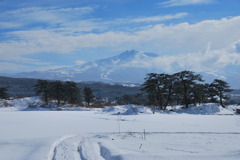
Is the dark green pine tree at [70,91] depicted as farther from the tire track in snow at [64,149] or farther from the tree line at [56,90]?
the tire track in snow at [64,149]

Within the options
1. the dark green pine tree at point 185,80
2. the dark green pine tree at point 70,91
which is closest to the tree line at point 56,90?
the dark green pine tree at point 70,91

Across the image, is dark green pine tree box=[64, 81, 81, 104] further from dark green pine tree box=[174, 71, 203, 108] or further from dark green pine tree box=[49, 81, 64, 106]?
dark green pine tree box=[174, 71, 203, 108]

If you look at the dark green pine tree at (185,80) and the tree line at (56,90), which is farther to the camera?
the tree line at (56,90)

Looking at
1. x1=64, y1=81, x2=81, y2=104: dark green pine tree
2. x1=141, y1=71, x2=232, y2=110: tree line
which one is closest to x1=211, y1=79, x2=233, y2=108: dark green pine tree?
x1=141, y1=71, x2=232, y2=110: tree line

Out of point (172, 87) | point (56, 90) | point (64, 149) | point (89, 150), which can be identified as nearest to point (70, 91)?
point (56, 90)

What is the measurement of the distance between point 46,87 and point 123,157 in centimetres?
2937

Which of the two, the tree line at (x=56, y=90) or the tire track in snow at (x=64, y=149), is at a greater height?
the tree line at (x=56, y=90)

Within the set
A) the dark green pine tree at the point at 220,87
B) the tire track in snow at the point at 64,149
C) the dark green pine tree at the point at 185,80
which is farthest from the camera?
the dark green pine tree at the point at 220,87

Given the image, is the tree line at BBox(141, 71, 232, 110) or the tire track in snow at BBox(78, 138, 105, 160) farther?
the tree line at BBox(141, 71, 232, 110)

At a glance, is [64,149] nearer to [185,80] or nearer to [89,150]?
[89,150]

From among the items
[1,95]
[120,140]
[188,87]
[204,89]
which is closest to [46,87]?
[1,95]

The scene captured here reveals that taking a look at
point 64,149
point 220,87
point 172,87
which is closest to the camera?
point 64,149

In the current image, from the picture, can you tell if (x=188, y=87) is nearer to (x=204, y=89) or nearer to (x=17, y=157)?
(x=204, y=89)

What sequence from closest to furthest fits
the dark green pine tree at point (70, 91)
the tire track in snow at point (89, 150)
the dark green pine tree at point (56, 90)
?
the tire track in snow at point (89, 150) < the dark green pine tree at point (56, 90) < the dark green pine tree at point (70, 91)
